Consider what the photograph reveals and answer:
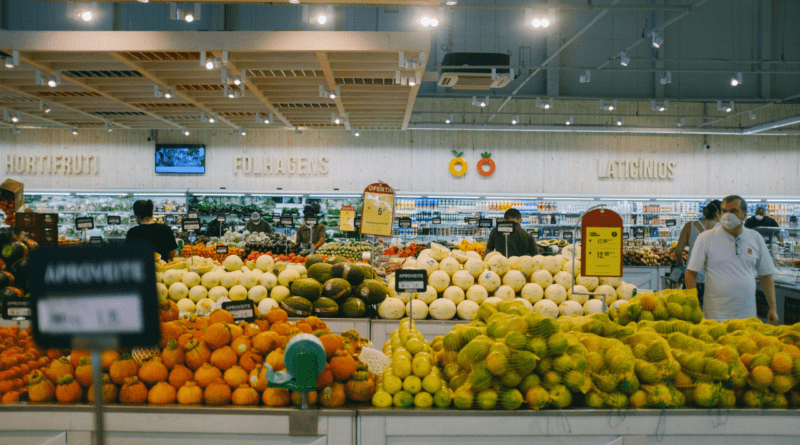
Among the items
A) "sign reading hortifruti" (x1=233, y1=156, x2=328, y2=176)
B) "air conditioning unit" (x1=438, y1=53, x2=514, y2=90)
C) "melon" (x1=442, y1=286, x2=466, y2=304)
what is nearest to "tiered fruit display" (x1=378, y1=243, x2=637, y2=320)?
"melon" (x1=442, y1=286, x2=466, y2=304)

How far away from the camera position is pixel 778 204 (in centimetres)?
1239

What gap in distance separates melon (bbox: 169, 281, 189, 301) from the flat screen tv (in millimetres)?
8813

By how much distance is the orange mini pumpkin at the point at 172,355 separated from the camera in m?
2.06

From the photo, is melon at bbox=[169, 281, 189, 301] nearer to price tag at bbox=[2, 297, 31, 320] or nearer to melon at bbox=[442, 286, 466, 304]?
price tag at bbox=[2, 297, 31, 320]

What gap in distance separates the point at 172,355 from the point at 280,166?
1023 cm

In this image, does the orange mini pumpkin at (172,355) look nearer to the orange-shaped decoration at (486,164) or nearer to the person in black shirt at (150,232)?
the person in black shirt at (150,232)

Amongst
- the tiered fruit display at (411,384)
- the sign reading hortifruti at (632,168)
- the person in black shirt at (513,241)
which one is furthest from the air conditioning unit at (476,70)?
the tiered fruit display at (411,384)

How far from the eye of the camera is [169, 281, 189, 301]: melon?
3.77 metres

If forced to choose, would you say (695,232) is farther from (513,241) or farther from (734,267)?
(734,267)

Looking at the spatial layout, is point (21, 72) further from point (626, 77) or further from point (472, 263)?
point (626, 77)

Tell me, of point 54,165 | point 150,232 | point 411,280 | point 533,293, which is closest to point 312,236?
point 150,232

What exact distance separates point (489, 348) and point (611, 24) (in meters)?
12.3

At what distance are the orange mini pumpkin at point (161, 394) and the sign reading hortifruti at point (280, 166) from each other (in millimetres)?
10151

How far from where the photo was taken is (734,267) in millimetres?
3678
